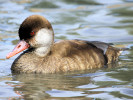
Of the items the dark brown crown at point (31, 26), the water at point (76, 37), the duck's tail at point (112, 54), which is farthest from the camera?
the duck's tail at point (112, 54)

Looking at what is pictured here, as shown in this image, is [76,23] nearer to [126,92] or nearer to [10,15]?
[10,15]

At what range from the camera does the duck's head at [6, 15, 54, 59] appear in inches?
285

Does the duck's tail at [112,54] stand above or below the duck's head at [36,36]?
below

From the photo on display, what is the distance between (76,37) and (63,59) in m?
3.01

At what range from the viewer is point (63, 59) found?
7.44 meters

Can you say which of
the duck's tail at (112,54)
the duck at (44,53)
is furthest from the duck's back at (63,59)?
the duck's tail at (112,54)

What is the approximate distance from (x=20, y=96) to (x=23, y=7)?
8.58 meters

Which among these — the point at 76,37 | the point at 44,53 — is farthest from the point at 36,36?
the point at 76,37

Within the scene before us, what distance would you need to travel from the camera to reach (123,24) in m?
11.6

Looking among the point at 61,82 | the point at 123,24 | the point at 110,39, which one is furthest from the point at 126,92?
the point at 123,24

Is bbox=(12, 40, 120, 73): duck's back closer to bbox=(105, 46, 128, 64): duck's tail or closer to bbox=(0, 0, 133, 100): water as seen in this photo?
bbox=(0, 0, 133, 100): water

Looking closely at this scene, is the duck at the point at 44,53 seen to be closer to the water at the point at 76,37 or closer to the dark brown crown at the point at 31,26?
the dark brown crown at the point at 31,26

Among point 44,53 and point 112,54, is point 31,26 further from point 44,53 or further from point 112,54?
point 112,54

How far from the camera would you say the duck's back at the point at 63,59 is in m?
7.38
